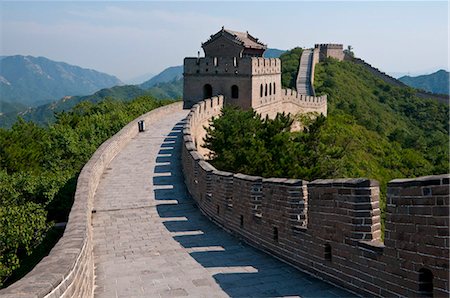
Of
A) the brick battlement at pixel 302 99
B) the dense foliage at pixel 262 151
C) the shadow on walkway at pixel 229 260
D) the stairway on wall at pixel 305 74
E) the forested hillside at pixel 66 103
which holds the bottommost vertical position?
the shadow on walkway at pixel 229 260

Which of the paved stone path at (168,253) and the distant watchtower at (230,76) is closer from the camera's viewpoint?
the paved stone path at (168,253)

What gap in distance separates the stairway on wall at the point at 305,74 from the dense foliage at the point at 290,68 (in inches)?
20.4

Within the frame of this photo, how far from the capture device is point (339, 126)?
3688cm

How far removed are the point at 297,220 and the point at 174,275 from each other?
65.0 inches

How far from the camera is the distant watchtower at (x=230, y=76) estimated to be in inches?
1054

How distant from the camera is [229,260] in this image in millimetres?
6949

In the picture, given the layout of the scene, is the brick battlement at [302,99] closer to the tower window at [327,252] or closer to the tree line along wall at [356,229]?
the tree line along wall at [356,229]

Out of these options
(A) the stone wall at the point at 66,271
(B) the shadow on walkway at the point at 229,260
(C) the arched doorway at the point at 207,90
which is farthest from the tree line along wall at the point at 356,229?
(C) the arched doorway at the point at 207,90

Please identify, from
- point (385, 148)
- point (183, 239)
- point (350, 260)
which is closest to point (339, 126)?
point (385, 148)

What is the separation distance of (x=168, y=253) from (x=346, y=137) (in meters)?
28.9

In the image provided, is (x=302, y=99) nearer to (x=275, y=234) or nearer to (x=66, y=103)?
(x=275, y=234)

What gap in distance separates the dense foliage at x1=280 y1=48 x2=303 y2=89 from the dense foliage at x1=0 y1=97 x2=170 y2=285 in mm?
18140

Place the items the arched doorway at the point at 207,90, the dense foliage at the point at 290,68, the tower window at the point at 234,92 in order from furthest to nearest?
1. the dense foliage at the point at 290,68
2. the arched doorway at the point at 207,90
3. the tower window at the point at 234,92

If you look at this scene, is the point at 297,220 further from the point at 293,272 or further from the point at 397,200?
the point at 397,200
